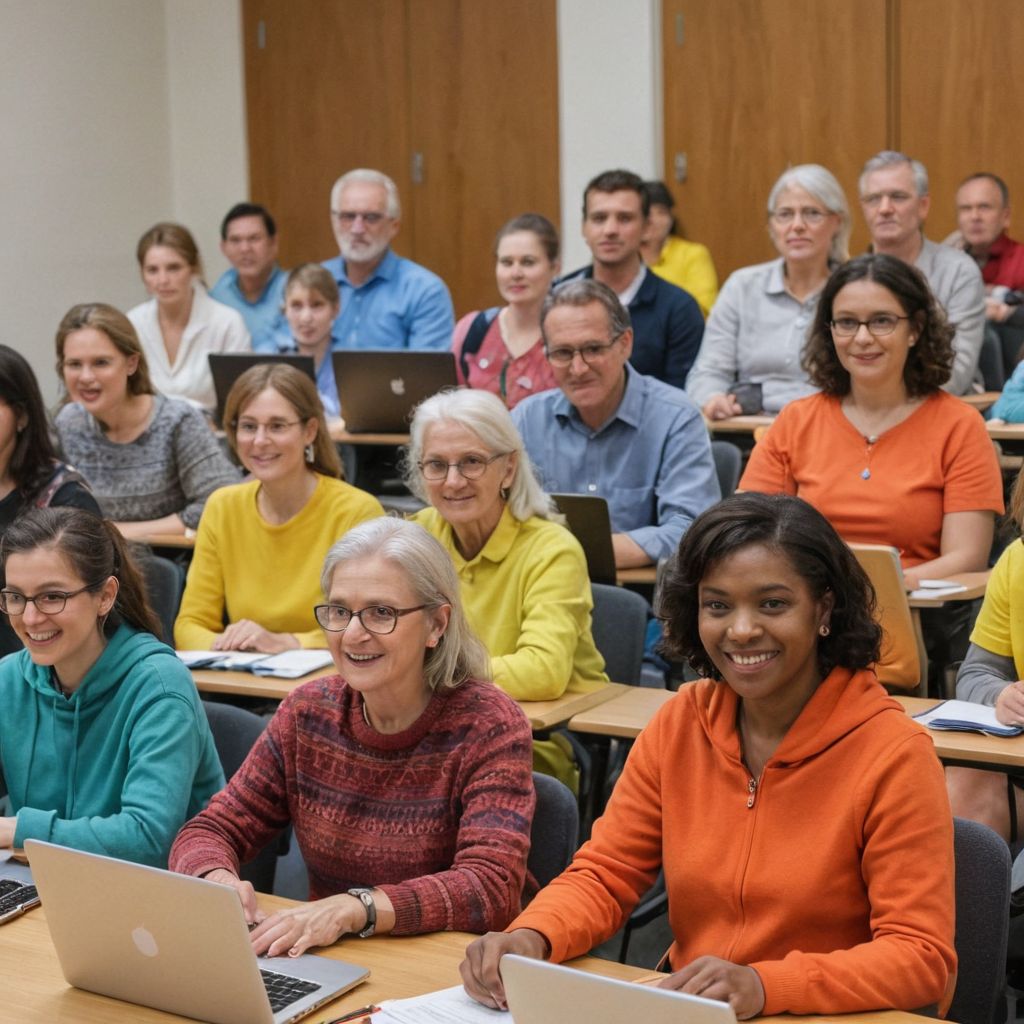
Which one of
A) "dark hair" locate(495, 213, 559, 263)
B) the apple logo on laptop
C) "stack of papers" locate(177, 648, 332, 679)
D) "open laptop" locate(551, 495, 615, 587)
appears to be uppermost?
"dark hair" locate(495, 213, 559, 263)

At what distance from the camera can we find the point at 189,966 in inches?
68.7

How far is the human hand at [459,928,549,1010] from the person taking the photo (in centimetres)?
176

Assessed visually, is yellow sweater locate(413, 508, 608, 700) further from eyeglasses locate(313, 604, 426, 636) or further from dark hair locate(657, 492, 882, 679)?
dark hair locate(657, 492, 882, 679)

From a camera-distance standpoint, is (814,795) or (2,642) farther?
(2,642)

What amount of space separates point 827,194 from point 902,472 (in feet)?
6.33

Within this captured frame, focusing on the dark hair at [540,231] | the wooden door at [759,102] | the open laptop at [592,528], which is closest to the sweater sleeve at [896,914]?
the open laptop at [592,528]

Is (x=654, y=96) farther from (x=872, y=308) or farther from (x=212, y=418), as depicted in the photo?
(x=872, y=308)

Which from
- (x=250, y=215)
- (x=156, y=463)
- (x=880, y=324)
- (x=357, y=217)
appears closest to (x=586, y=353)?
(x=880, y=324)

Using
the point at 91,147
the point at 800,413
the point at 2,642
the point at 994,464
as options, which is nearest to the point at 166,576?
the point at 2,642

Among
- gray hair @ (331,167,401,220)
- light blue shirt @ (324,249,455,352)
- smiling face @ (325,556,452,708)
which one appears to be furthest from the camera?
gray hair @ (331,167,401,220)

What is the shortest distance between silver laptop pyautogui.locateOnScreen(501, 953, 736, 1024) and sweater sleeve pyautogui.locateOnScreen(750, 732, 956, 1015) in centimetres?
25

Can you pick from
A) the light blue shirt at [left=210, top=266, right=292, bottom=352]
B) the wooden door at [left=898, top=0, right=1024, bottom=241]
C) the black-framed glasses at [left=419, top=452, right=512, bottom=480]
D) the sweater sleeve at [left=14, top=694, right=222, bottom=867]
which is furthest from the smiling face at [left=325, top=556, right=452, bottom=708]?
the wooden door at [left=898, top=0, right=1024, bottom=241]

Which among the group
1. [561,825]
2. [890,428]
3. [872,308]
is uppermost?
[872,308]

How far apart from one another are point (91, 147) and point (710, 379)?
462 cm
